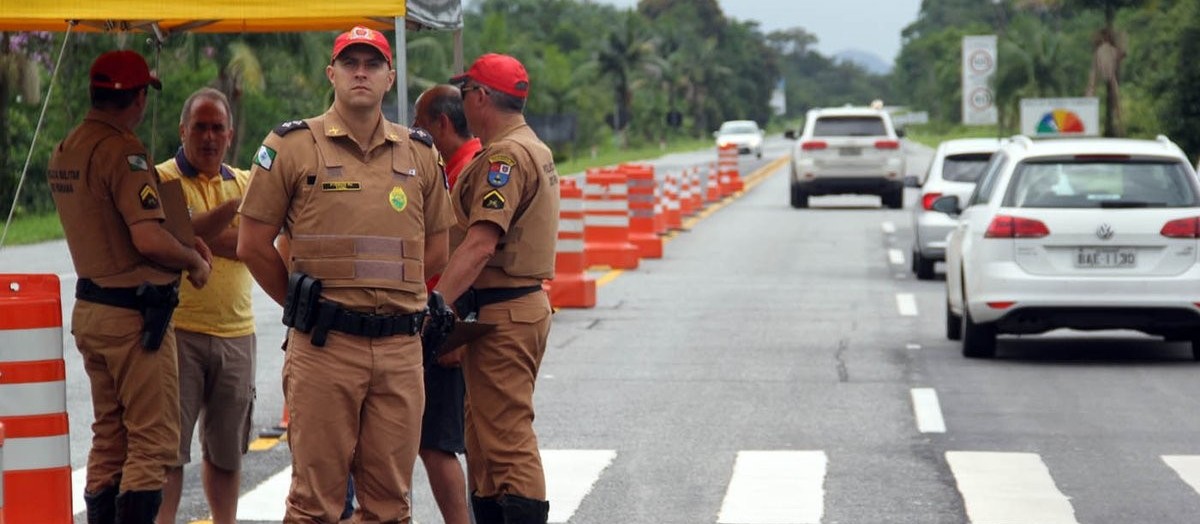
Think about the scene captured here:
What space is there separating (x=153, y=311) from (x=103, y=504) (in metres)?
0.73

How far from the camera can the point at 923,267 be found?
22.1 m

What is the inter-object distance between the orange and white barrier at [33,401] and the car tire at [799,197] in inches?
1268

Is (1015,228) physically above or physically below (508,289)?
below

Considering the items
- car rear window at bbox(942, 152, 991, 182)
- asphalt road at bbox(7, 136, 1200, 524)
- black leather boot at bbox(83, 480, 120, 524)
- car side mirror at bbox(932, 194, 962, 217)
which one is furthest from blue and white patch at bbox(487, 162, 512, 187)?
car rear window at bbox(942, 152, 991, 182)

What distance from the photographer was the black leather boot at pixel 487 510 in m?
7.23

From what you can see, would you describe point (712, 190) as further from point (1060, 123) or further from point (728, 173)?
point (1060, 123)

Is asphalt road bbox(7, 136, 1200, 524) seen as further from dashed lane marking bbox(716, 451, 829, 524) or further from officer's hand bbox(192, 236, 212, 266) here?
officer's hand bbox(192, 236, 212, 266)

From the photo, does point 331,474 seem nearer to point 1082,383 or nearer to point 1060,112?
point 1082,383

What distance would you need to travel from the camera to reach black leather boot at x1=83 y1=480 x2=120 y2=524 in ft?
23.9

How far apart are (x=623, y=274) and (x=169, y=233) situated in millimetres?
15692

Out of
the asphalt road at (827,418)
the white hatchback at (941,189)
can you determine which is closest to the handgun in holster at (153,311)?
the asphalt road at (827,418)

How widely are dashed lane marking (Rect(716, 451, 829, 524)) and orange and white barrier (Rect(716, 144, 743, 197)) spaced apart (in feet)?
118

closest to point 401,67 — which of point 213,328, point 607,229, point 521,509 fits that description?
point 213,328

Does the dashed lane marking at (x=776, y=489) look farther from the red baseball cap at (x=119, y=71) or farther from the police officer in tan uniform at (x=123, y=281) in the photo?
the red baseball cap at (x=119, y=71)
